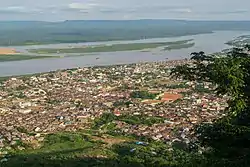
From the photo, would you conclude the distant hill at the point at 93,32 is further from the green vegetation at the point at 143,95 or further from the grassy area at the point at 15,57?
the green vegetation at the point at 143,95

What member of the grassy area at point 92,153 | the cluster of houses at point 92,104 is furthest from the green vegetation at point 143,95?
the grassy area at point 92,153

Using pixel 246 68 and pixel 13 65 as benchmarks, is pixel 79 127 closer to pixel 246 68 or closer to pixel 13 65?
pixel 246 68

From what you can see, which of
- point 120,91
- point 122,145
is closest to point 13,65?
point 120,91

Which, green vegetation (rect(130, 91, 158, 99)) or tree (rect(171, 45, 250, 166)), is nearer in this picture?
tree (rect(171, 45, 250, 166))

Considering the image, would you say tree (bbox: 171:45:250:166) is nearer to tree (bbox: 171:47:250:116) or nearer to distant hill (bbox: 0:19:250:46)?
tree (bbox: 171:47:250:116)

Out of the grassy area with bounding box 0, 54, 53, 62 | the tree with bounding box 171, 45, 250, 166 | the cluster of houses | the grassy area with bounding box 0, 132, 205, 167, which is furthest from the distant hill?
the tree with bounding box 171, 45, 250, 166

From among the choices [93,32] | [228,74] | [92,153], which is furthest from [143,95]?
[93,32]

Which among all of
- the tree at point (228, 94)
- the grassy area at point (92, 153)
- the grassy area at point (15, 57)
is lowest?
the grassy area at point (92, 153)

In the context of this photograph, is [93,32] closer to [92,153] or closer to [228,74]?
[92,153]
